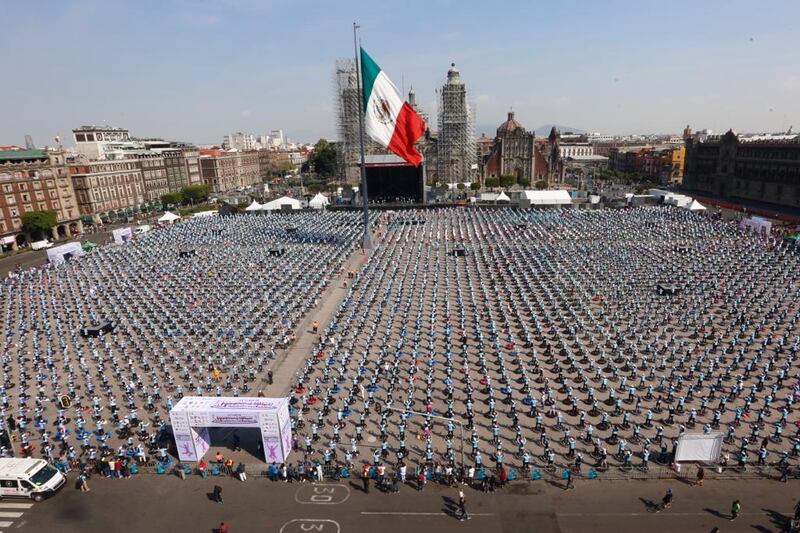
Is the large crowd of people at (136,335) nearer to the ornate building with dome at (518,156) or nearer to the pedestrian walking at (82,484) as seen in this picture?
the pedestrian walking at (82,484)

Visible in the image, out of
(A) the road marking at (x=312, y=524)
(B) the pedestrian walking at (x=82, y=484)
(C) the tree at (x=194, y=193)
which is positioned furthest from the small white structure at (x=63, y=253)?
(C) the tree at (x=194, y=193)

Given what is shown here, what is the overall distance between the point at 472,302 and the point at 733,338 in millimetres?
17738

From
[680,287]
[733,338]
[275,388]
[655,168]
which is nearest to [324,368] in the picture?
[275,388]

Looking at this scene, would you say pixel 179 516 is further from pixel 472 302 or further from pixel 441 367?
pixel 472 302

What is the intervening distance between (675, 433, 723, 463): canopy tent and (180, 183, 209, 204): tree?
386 ft

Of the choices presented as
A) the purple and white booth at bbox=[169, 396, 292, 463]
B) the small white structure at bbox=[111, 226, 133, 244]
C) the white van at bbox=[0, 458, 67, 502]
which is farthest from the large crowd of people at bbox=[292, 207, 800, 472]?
the small white structure at bbox=[111, 226, 133, 244]

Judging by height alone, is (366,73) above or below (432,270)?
above

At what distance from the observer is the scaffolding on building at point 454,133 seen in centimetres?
12775

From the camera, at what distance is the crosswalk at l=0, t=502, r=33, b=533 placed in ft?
58.3

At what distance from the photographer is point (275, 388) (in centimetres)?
2659

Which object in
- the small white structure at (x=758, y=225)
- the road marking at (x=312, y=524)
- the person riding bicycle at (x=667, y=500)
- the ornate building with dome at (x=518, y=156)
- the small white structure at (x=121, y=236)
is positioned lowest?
the road marking at (x=312, y=524)

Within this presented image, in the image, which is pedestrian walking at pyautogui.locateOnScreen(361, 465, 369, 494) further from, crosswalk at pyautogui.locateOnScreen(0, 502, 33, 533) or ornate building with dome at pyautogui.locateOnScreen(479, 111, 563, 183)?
ornate building with dome at pyautogui.locateOnScreen(479, 111, 563, 183)

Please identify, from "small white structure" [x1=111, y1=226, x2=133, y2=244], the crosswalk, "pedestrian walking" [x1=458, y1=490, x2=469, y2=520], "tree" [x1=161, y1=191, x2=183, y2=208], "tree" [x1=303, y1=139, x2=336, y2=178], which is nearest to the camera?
"pedestrian walking" [x1=458, y1=490, x2=469, y2=520]

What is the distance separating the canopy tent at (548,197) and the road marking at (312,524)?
76.9 meters
